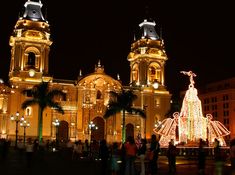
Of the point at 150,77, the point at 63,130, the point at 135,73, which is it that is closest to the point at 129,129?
the point at 150,77

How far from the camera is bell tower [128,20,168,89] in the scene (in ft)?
238

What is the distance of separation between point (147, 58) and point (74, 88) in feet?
47.9

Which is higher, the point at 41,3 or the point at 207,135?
the point at 41,3

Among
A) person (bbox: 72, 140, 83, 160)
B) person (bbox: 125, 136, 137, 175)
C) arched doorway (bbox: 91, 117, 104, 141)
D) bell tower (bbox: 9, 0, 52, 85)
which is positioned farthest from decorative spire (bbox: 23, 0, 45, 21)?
person (bbox: 125, 136, 137, 175)

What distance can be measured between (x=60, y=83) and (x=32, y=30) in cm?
956

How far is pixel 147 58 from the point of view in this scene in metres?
72.7

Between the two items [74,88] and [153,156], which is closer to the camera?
Answer: [153,156]

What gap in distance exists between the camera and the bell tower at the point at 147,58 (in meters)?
72.7

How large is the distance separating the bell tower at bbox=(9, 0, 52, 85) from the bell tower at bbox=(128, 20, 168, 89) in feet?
55.9

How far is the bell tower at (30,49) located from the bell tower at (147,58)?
17.1 m

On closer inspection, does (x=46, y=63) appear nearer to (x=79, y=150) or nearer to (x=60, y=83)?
(x=60, y=83)

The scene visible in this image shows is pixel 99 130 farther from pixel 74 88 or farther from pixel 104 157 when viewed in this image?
pixel 104 157

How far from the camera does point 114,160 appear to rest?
18281mm

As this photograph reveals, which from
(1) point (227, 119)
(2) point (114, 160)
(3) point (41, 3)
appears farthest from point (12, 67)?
(2) point (114, 160)
